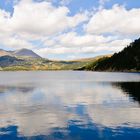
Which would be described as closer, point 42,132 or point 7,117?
point 42,132

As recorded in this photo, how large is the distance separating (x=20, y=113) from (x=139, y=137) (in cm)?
2491

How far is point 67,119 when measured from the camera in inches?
1842

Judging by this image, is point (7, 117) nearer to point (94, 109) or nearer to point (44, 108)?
point (44, 108)

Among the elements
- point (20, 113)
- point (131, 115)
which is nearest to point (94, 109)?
point (131, 115)

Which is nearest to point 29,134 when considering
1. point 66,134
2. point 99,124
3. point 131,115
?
point 66,134

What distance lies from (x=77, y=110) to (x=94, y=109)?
356 centimetres

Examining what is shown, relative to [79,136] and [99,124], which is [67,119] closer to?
[99,124]

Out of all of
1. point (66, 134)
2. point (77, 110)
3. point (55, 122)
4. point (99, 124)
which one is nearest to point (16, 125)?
point (55, 122)

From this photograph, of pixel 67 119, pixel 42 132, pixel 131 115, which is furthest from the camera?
pixel 131 115

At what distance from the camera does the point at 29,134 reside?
36656mm

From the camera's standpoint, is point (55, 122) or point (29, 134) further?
point (55, 122)

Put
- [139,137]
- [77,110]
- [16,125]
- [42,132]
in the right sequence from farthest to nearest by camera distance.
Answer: [77,110] < [16,125] < [42,132] < [139,137]

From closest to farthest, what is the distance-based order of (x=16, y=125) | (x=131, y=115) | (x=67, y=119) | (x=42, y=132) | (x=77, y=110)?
(x=42, y=132)
(x=16, y=125)
(x=67, y=119)
(x=131, y=115)
(x=77, y=110)

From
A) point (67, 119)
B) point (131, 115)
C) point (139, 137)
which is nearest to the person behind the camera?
point (139, 137)
